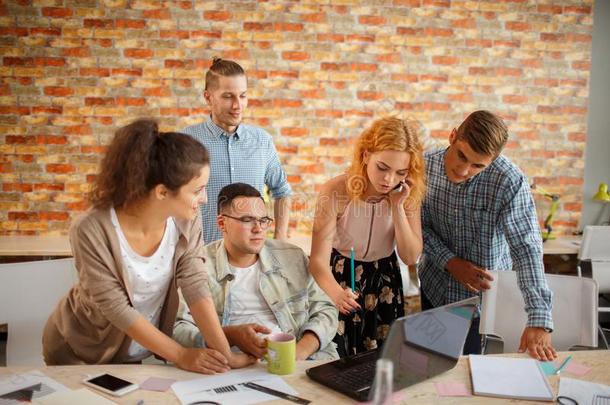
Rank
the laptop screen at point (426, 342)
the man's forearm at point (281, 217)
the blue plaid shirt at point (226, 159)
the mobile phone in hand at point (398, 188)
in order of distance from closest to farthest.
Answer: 1. the laptop screen at point (426, 342)
2. the mobile phone in hand at point (398, 188)
3. the blue plaid shirt at point (226, 159)
4. the man's forearm at point (281, 217)

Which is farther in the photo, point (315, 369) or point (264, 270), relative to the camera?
point (264, 270)

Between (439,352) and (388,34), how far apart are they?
9.54 ft

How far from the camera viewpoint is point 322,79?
3924 millimetres

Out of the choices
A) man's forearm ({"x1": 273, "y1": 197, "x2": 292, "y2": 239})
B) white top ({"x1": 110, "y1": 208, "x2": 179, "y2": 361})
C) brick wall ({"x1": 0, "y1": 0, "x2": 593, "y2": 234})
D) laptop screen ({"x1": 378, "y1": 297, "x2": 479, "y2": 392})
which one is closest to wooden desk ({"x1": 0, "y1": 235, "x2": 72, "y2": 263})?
brick wall ({"x1": 0, "y1": 0, "x2": 593, "y2": 234})

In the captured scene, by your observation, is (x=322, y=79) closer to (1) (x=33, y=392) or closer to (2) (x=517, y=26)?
(2) (x=517, y=26)

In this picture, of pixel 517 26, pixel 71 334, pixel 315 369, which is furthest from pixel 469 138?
pixel 517 26

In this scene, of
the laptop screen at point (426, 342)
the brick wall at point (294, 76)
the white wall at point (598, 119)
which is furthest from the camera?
the white wall at point (598, 119)

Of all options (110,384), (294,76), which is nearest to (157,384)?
(110,384)

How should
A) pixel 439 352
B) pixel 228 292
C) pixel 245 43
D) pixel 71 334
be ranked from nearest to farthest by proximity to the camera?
1. pixel 439 352
2. pixel 71 334
3. pixel 228 292
4. pixel 245 43

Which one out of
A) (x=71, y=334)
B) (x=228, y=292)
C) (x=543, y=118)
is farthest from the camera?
(x=543, y=118)

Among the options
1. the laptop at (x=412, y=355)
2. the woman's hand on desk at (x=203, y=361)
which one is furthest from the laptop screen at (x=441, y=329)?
the woman's hand on desk at (x=203, y=361)

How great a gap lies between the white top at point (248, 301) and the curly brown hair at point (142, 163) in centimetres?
53

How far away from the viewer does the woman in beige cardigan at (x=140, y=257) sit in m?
1.51

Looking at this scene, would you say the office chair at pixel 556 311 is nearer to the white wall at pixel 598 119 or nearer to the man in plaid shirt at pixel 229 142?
the man in plaid shirt at pixel 229 142
